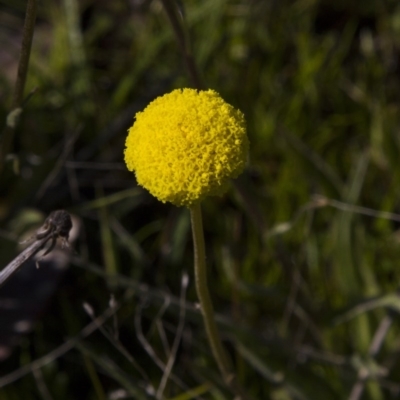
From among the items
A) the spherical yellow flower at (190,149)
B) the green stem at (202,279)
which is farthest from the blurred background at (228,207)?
the spherical yellow flower at (190,149)

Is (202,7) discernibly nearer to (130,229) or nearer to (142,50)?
(142,50)

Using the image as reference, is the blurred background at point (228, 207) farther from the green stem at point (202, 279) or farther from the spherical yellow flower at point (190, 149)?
the spherical yellow flower at point (190, 149)

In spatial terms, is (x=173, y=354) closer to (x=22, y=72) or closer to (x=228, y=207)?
(x=22, y=72)

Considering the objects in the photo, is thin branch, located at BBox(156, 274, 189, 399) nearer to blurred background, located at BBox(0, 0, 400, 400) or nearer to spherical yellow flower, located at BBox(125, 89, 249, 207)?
blurred background, located at BBox(0, 0, 400, 400)

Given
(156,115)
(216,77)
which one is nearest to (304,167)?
(216,77)

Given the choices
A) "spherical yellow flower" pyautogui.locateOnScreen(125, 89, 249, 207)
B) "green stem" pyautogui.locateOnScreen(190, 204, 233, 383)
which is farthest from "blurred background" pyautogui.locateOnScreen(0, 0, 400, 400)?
"spherical yellow flower" pyautogui.locateOnScreen(125, 89, 249, 207)

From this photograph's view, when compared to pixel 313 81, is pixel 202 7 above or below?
above
